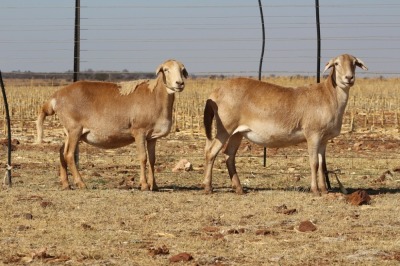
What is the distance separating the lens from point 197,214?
1253 centimetres

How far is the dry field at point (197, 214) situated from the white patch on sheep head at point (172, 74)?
5.80 ft

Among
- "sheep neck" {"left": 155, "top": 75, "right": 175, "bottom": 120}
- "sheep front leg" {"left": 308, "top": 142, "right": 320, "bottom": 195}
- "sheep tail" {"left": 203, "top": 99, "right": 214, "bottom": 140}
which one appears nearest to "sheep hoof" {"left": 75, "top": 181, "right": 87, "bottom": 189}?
"sheep neck" {"left": 155, "top": 75, "right": 175, "bottom": 120}

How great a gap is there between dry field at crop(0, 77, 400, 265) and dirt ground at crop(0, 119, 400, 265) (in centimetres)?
1

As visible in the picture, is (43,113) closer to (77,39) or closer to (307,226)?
(77,39)

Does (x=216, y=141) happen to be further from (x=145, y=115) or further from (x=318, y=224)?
(x=318, y=224)

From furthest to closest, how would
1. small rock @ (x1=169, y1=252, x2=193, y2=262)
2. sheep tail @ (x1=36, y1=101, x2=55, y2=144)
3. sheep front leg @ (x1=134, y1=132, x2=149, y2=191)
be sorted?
sheep tail @ (x1=36, y1=101, x2=55, y2=144)
sheep front leg @ (x1=134, y1=132, x2=149, y2=191)
small rock @ (x1=169, y1=252, x2=193, y2=262)

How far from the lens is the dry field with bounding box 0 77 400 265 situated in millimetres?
9867

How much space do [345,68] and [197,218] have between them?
13.5ft

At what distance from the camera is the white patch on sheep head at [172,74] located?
595 inches

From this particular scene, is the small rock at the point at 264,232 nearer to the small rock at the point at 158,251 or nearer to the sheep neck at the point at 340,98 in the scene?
the small rock at the point at 158,251

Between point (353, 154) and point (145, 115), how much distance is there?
7.92m

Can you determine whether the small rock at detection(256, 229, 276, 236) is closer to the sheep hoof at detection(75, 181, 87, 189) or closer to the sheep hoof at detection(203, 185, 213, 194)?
the sheep hoof at detection(203, 185, 213, 194)

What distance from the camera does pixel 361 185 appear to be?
1659 cm

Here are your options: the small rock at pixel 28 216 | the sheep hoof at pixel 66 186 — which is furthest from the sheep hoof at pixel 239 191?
the small rock at pixel 28 216
